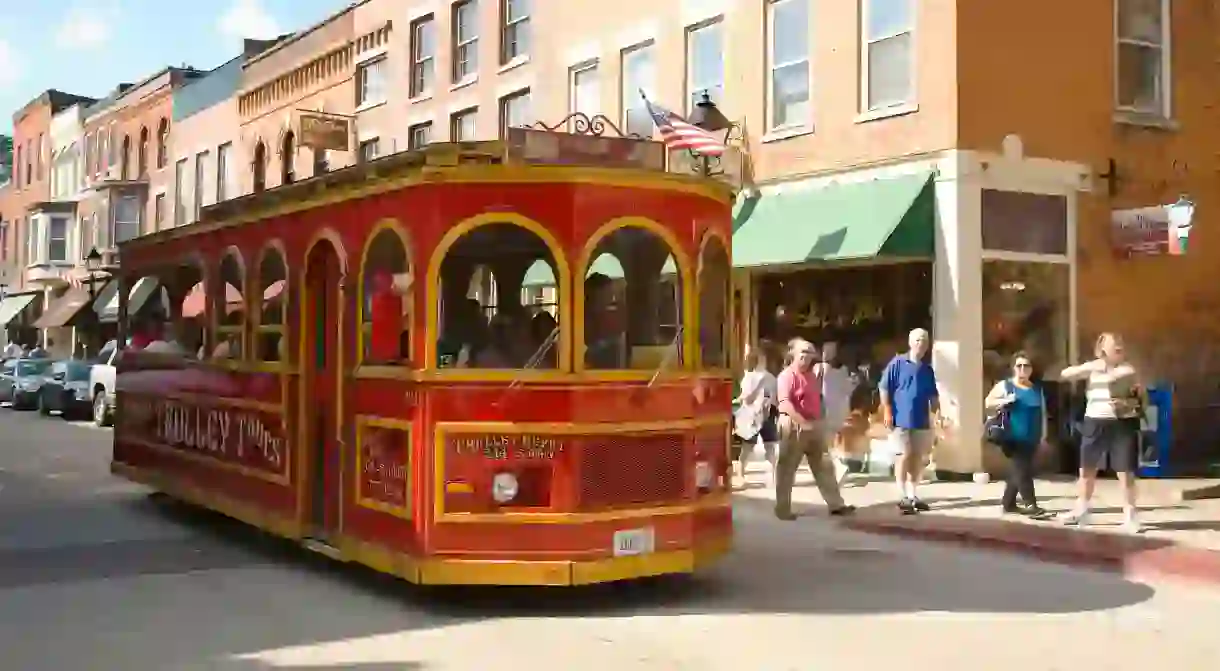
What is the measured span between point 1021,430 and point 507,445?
6.07m

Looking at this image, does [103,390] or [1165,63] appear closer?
[1165,63]

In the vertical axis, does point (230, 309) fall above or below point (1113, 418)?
above

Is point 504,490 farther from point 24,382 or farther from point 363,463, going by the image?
point 24,382

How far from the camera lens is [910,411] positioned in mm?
12359

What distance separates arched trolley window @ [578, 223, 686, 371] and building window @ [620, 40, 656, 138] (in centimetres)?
1163

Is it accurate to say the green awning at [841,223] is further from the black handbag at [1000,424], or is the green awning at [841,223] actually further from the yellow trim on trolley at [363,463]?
the yellow trim on trolley at [363,463]

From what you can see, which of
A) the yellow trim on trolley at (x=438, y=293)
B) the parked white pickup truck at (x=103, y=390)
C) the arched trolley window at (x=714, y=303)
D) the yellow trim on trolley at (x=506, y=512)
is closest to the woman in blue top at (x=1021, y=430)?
the arched trolley window at (x=714, y=303)

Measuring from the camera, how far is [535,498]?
774 cm

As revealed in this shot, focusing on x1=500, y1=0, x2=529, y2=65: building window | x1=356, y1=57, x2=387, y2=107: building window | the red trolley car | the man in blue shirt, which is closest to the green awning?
the man in blue shirt

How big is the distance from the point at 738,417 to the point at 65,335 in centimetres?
3921

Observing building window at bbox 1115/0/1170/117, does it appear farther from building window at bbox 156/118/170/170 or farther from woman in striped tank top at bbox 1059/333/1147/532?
building window at bbox 156/118/170/170

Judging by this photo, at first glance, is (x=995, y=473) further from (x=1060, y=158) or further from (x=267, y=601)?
(x=267, y=601)

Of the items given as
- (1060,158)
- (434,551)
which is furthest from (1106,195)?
(434,551)

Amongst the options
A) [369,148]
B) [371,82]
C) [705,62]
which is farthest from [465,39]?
[705,62]
